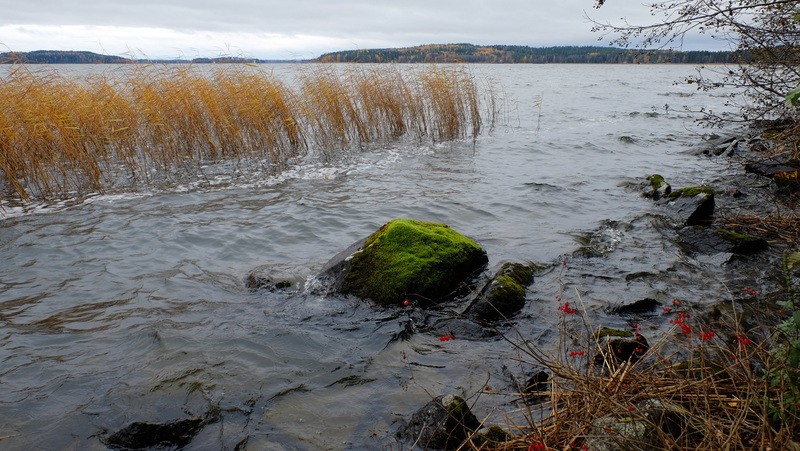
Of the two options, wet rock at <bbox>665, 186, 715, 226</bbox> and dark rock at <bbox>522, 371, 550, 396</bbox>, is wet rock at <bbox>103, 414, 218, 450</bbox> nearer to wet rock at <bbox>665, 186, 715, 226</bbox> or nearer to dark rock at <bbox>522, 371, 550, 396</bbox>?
dark rock at <bbox>522, 371, 550, 396</bbox>

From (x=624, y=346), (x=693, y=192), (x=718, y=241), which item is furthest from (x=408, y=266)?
(x=693, y=192)

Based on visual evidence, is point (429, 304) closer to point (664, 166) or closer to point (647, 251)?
point (647, 251)

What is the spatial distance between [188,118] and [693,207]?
38.3 ft

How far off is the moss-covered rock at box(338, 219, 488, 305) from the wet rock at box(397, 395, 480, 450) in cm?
192

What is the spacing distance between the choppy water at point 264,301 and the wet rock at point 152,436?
105 mm

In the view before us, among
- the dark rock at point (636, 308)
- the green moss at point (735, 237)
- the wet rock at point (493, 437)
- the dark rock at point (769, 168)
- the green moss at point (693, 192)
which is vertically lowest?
the dark rock at point (636, 308)

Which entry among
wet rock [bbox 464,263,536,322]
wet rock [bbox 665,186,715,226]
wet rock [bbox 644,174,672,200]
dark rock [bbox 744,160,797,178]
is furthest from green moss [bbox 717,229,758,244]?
dark rock [bbox 744,160,797,178]

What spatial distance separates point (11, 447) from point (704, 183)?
12.5m

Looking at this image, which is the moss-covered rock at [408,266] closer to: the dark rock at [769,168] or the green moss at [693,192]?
the green moss at [693,192]

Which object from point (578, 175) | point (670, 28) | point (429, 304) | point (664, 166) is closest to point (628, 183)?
point (578, 175)

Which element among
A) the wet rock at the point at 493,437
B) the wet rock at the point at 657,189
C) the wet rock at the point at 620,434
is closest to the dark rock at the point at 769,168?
the wet rock at the point at 657,189

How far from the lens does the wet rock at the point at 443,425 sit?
10.7 ft

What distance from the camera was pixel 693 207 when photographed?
8133 mm

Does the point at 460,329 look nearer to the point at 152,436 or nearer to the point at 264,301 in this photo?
the point at 264,301
